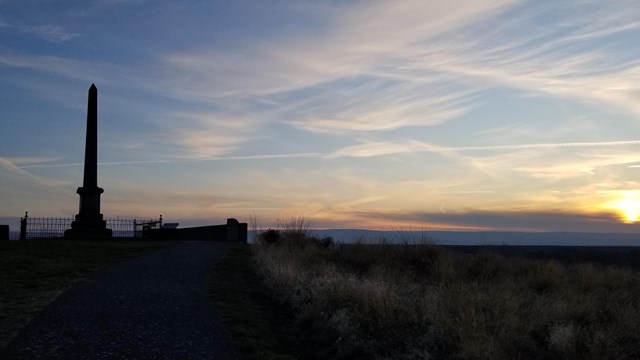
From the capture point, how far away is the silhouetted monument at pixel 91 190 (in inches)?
1252

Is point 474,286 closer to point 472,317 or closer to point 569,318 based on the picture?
point 569,318

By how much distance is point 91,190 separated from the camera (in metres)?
31.7

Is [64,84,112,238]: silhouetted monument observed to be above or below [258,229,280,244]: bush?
above

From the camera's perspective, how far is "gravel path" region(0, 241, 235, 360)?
6.90 metres

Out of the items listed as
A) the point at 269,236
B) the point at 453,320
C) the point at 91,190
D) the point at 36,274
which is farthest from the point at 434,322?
the point at 91,190

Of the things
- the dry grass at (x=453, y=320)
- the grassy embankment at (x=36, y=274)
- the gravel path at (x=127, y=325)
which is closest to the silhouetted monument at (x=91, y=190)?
the grassy embankment at (x=36, y=274)

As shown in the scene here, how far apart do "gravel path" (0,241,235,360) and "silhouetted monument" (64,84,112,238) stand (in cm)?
2013

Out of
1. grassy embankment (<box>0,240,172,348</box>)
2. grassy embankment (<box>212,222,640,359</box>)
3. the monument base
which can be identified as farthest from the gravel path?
the monument base

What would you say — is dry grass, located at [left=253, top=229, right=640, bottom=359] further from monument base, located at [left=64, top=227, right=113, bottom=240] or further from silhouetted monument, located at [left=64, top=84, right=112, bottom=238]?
silhouetted monument, located at [left=64, top=84, right=112, bottom=238]

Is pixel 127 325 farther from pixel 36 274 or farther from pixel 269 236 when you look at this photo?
pixel 269 236

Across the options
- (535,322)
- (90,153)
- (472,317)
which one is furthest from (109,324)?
(90,153)

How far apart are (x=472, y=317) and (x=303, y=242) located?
1542 centimetres

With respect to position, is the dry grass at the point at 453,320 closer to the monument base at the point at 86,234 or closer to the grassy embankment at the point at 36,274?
A: the grassy embankment at the point at 36,274

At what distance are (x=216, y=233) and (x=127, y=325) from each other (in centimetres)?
2802
